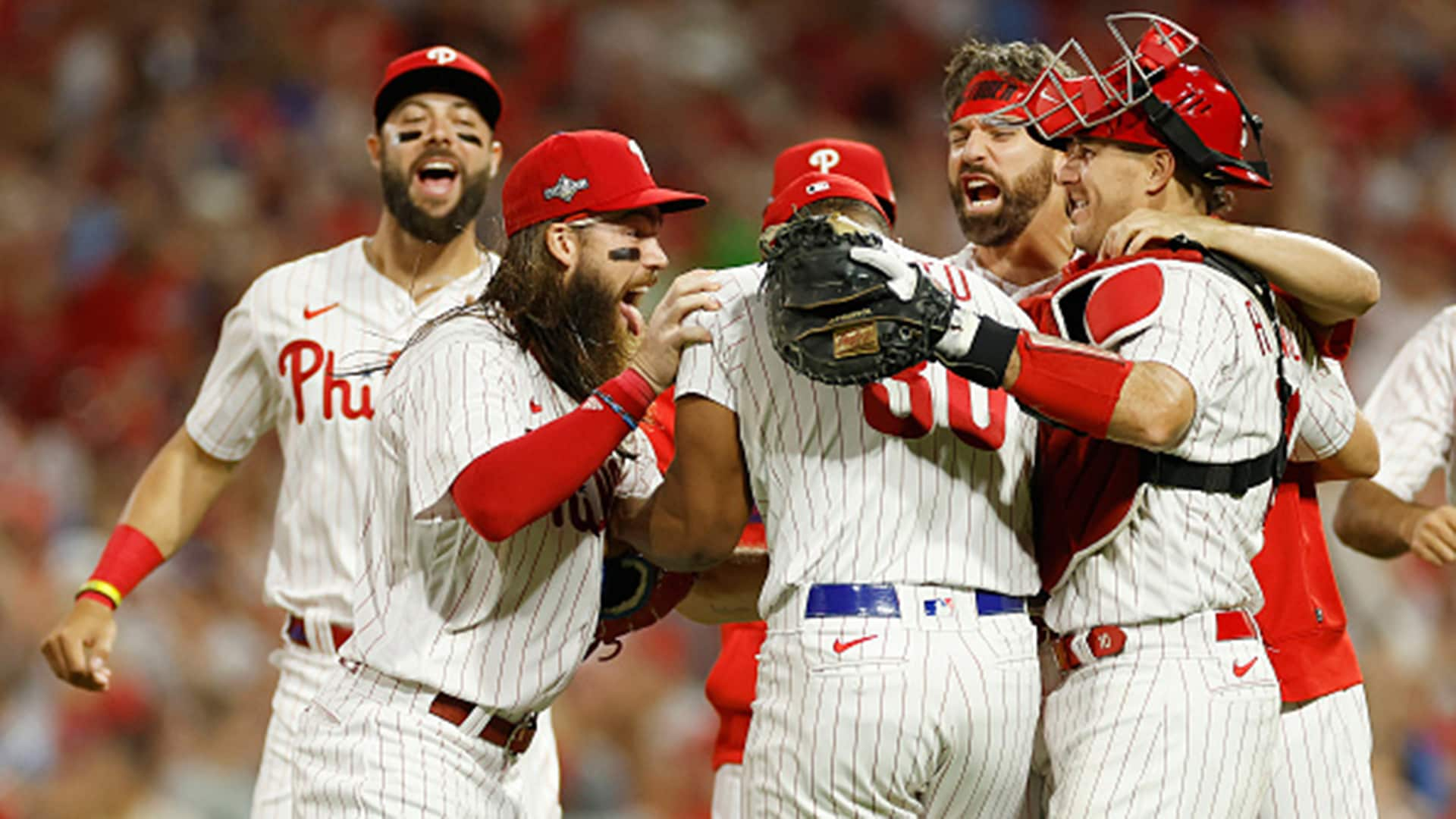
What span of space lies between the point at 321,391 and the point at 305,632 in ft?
2.03

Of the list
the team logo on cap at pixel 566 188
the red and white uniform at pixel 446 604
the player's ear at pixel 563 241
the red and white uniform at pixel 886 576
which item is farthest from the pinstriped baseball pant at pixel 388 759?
the team logo on cap at pixel 566 188

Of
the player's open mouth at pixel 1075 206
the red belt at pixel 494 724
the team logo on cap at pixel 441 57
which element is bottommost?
the red belt at pixel 494 724

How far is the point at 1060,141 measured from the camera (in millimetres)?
3211

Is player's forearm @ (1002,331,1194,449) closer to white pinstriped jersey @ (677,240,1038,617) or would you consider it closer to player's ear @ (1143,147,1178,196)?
white pinstriped jersey @ (677,240,1038,617)

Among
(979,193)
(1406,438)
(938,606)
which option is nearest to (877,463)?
(938,606)

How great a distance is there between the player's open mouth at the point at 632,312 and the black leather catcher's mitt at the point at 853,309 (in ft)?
2.44

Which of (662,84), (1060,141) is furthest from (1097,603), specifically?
(662,84)

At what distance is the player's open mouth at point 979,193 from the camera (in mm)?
4160

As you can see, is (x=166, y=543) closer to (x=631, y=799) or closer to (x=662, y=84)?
(x=631, y=799)

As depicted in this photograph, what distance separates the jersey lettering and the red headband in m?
1.69

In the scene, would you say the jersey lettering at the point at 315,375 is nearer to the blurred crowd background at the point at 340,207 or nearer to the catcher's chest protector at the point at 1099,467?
the blurred crowd background at the point at 340,207

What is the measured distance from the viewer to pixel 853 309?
2.64m

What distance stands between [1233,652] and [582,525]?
1.23 meters

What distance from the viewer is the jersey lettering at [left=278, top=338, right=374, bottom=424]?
13.9 feet
